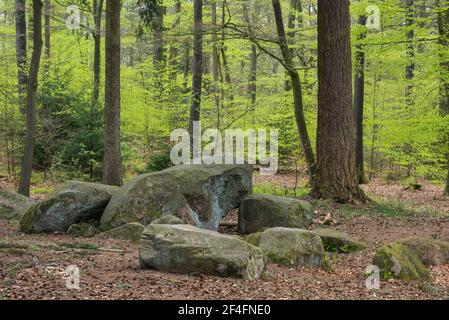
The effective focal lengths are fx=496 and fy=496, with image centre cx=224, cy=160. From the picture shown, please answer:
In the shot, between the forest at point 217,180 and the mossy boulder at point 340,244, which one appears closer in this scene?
the forest at point 217,180

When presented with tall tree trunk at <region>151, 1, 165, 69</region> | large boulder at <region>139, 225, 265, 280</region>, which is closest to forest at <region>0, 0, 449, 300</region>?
large boulder at <region>139, 225, 265, 280</region>

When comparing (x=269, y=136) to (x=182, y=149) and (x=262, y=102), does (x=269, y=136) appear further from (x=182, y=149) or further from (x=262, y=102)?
(x=182, y=149)

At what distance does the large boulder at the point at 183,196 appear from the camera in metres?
9.09

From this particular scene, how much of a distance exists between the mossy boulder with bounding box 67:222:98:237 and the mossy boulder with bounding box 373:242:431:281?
4.92m

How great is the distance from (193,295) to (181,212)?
4.26 meters

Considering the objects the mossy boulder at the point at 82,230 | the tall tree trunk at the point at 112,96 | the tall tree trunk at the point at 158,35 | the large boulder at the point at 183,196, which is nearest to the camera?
the mossy boulder at the point at 82,230

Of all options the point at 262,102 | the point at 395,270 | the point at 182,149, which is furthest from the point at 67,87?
the point at 395,270

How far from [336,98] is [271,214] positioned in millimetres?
3842

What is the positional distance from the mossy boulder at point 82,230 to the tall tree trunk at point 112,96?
3.17 m

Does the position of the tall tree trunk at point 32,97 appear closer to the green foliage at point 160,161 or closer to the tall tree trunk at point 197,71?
the green foliage at point 160,161

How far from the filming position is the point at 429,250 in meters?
7.95

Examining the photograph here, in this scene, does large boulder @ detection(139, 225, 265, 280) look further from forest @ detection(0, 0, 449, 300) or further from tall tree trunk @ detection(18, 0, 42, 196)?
tall tree trunk @ detection(18, 0, 42, 196)

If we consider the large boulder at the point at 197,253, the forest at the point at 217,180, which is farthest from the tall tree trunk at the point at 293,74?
the large boulder at the point at 197,253
